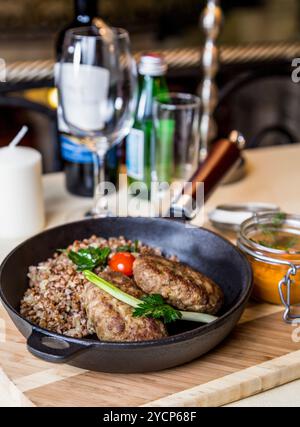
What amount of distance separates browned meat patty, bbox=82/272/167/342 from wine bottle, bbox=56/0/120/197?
537 mm

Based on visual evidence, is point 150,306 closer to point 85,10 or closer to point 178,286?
point 178,286

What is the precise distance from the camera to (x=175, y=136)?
1.37 metres

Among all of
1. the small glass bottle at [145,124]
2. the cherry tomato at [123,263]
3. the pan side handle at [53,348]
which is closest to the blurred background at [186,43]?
the small glass bottle at [145,124]

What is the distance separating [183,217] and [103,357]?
16.0 inches

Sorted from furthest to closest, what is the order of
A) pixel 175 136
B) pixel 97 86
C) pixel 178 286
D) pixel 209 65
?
pixel 209 65 → pixel 175 136 → pixel 97 86 → pixel 178 286

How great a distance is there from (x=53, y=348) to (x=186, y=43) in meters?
2.81

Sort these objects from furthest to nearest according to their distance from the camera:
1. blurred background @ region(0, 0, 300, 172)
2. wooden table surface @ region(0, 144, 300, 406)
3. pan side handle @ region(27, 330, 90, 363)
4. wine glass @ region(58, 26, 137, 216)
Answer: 1. blurred background @ region(0, 0, 300, 172)
2. wooden table surface @ region(0, 144, 300, 406)
3. wine glass @ region(58, 26, 137, 216)
4. pan side handle @ region(27, 330, 90, 363)

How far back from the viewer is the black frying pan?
30.5 inches

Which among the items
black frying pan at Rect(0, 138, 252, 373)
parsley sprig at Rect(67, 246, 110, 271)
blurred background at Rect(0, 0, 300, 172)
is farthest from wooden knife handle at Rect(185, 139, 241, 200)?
blurred background at Rect(0, 0, 300, 172)

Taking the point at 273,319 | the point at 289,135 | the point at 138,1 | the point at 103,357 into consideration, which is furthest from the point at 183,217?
the point at 138,1

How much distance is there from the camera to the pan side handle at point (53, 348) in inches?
29.6

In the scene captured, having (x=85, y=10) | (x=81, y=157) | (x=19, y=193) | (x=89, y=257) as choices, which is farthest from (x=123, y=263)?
(x=85, y=10)

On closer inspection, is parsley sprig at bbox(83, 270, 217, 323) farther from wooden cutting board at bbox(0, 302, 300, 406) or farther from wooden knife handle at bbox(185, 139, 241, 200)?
wooden knife handle at bbox(185, 139, 241, 200)
